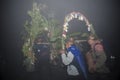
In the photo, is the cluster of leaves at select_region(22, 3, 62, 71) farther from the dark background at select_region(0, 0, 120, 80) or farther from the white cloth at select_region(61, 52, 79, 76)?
the white cloth at select_region(61, 52, 79, 76)

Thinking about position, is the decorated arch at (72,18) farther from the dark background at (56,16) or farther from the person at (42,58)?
the person at (42,58)

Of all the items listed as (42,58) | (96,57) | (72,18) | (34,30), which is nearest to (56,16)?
(72,18)

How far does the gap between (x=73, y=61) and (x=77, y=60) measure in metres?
0.05

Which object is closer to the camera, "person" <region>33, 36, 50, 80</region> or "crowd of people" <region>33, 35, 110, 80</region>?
"crowd of people" <region>33, 35, 110, 80</region>

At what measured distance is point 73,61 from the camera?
8.61ft

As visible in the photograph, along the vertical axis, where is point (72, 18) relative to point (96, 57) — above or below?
above

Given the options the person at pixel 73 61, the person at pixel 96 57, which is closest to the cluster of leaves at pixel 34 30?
the person at pixel 73 61

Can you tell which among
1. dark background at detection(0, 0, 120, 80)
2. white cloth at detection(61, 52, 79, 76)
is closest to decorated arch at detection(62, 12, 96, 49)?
dark background at detection(0, 0, 120, 80)

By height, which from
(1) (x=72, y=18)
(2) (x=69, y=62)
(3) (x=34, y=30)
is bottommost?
(2) (x=69, y=62)

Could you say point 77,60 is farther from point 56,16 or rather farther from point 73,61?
point 56,16

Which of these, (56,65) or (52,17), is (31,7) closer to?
(52,17)

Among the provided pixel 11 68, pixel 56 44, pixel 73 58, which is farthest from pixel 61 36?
pixel 11 68

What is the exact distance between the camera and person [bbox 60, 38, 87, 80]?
260cm

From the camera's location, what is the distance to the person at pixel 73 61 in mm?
2596
